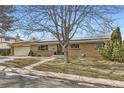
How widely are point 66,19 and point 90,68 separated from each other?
3.37 metres

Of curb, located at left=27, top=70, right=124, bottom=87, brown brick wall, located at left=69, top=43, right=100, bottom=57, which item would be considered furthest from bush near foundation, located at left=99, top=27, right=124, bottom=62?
curb, located at left=27, top=70, right=124, bottom=87

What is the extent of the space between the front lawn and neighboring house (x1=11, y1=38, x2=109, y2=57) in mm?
891

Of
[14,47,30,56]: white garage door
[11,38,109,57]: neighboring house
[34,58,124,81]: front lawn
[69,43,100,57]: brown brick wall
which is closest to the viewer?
[34,58,124,81]: front lawn

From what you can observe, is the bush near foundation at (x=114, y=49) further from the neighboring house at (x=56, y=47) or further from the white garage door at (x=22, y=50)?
the white garage door at (x=22, y=50)

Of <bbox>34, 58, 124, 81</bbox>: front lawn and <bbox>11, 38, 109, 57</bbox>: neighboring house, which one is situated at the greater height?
<bbox>11, 38, 109, 57</bbox>: neighboring house

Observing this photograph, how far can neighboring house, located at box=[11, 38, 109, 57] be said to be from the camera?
17084 millimetres

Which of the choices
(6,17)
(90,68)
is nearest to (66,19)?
(90,68)

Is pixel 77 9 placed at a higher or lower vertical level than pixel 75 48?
higher

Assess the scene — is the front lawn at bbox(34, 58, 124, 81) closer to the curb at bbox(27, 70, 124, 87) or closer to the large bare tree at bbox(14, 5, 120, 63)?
the curb at bbox(27, 70, 124, 87)

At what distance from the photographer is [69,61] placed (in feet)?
50.1

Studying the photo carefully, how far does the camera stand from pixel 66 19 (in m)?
15.0

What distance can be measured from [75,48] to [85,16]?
3.24m
